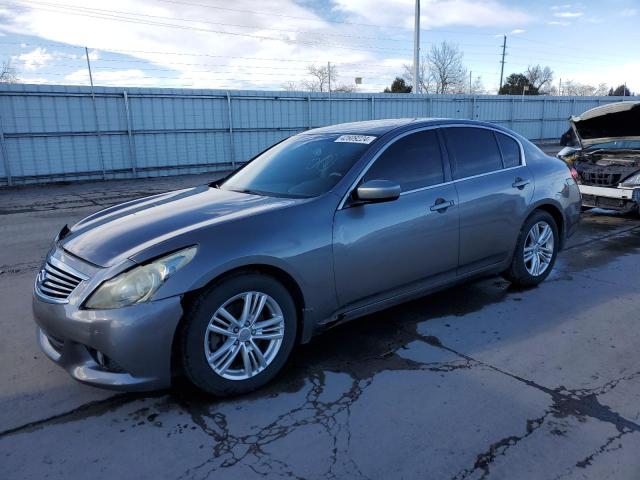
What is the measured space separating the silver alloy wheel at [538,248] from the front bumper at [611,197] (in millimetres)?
3550

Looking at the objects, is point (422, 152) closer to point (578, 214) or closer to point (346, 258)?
point (346, 258)

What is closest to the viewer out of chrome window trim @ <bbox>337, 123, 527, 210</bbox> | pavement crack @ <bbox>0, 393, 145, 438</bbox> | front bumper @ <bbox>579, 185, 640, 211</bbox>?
pavement crack @ <bbox>0, 393, 145, 438</bbox>

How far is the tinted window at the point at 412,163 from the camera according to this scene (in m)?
3.80

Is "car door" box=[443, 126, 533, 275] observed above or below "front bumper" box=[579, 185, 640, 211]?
above

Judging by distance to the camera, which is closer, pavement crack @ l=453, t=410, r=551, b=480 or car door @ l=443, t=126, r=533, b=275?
pavement crack @ l=453, t=410, r=551, b=480

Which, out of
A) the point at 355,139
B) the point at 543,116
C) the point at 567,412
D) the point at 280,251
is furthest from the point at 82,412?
the point at 543,116

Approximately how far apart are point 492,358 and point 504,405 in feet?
2.05

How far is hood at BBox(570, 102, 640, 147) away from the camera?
7980mm

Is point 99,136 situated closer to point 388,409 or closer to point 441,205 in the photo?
point 441,205

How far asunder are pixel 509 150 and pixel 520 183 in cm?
35

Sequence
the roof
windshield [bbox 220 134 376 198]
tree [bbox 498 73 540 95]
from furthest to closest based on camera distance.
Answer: tree [bbox 498 73 540 95] < the roof < windshield [bbox 220 134 376 198]

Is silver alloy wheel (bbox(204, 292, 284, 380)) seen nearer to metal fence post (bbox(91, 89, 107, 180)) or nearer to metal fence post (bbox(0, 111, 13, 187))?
metal fence post (bbox(0, 111, 13, 187))

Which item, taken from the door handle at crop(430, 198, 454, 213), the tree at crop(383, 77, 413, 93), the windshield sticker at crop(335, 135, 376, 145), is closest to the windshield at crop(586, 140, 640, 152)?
the door handle at crop(430, 198, 454, 213)

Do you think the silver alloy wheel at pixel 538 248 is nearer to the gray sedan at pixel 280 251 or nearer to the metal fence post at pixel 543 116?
the gray sedan at pixel 280 251
